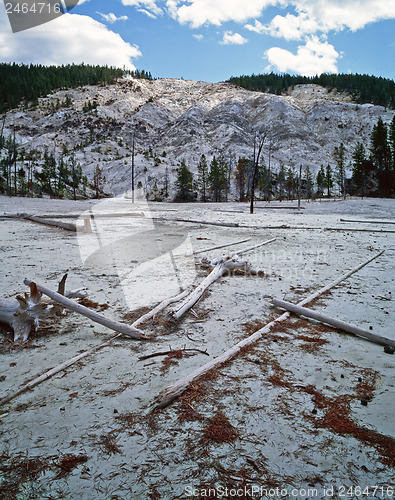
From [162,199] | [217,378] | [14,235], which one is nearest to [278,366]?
[217,378]

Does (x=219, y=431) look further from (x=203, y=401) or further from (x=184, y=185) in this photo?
(x=184, y=185)

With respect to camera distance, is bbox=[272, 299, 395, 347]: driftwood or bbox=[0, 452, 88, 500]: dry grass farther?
bbox=[272, 299, 395, 347]: driftwood

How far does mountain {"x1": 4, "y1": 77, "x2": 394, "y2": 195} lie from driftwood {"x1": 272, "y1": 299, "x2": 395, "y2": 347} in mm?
62468

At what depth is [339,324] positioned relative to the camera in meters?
4.16

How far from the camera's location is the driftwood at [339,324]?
12.4ft

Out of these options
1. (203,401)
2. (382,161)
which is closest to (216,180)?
(382,161)

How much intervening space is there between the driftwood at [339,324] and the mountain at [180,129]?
6247cm

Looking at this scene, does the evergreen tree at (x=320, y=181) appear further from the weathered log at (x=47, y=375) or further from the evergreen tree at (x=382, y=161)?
the weathered log at (x=47, y=375)

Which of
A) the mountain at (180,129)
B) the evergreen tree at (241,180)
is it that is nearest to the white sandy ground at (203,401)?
the evergreen tree at (241,180)

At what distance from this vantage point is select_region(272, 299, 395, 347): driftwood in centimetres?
378

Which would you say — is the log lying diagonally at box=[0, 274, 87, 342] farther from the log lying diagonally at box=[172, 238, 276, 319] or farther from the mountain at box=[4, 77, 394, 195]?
the mountain at box=[4, 77, 394, 195]

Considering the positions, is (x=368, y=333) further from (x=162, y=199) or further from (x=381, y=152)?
(x=381, y=152)

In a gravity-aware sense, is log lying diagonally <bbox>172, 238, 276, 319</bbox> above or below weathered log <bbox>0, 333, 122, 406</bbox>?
above

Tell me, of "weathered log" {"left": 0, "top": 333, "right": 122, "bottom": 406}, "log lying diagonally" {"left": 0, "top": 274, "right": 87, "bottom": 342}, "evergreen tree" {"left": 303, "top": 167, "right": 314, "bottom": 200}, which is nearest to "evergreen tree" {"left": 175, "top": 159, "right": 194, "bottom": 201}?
"evergreen tree" {"left": 303, "top": 167, "right": 314, "bottom": 200}
